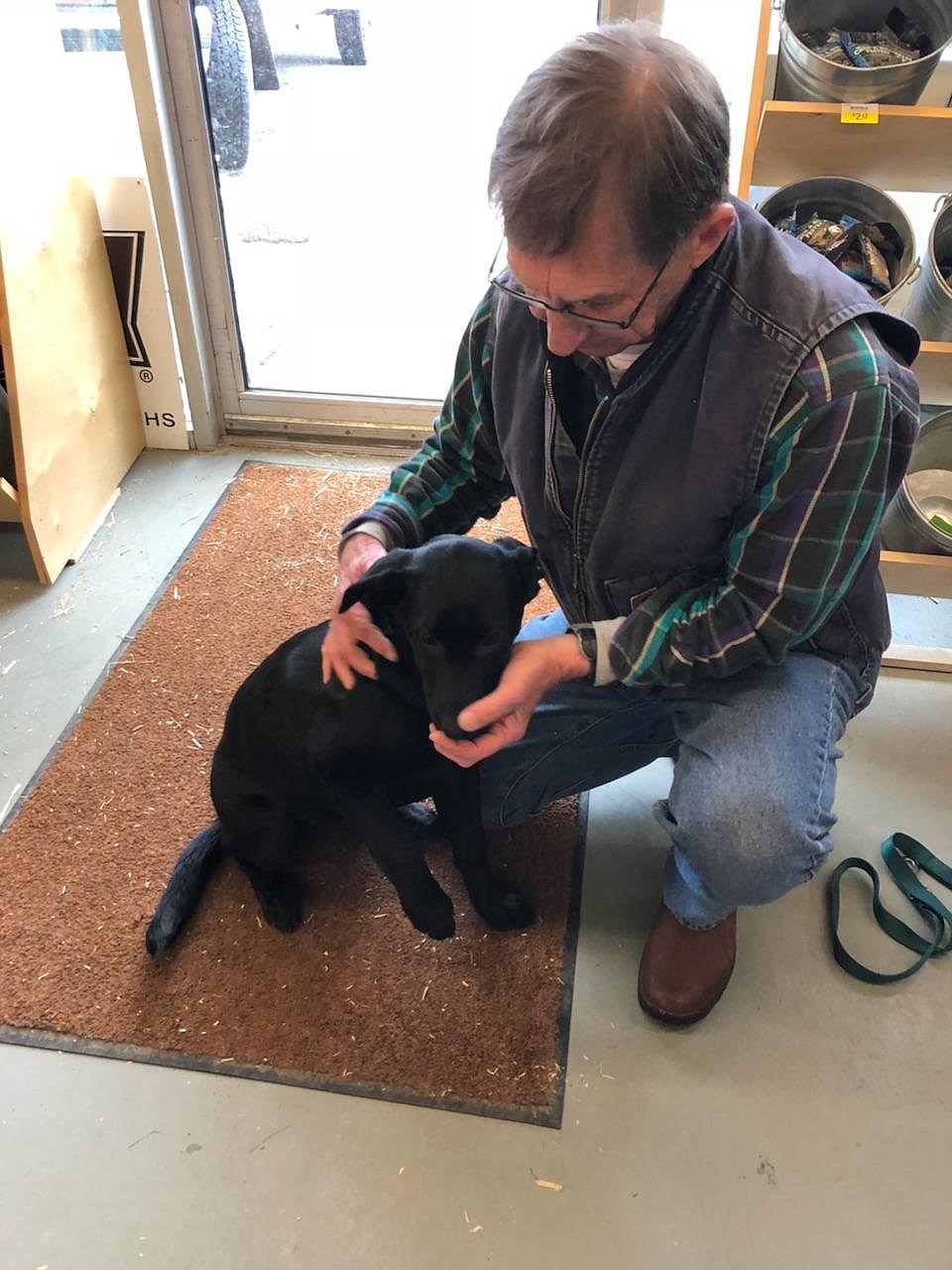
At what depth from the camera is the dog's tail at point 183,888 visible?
157cm

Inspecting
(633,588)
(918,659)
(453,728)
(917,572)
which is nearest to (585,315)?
(633,588)

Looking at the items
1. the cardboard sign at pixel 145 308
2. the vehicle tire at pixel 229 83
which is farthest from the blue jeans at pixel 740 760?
the vehicle tire at pixel 229 83

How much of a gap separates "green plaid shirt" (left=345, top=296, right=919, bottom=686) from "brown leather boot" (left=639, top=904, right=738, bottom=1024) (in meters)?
0.47

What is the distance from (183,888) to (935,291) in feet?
5.91

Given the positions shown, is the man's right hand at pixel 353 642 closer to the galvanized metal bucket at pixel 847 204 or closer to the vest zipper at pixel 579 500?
the vest zipper at pixel 579 500

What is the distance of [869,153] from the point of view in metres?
1.81

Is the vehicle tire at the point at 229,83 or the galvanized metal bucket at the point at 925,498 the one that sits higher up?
the vehicle tire at the point at 229,83

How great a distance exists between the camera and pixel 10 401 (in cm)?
221

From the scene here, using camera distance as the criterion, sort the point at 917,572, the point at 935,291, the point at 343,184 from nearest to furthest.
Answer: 1. the point at 935,291
2. the point at 917,572
3. the point at 343,184

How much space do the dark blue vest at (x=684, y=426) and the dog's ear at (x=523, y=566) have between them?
0.26 ft

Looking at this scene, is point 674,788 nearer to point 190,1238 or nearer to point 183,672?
point 190,1238

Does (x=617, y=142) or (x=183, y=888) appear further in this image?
(x=183, y=888)

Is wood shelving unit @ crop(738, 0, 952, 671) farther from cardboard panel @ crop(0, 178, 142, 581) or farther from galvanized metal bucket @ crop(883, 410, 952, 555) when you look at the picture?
cardboard panel @ crop(0, 178, 142, 581)

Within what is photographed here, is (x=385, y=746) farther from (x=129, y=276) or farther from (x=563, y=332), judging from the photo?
(x=129, y=276)
